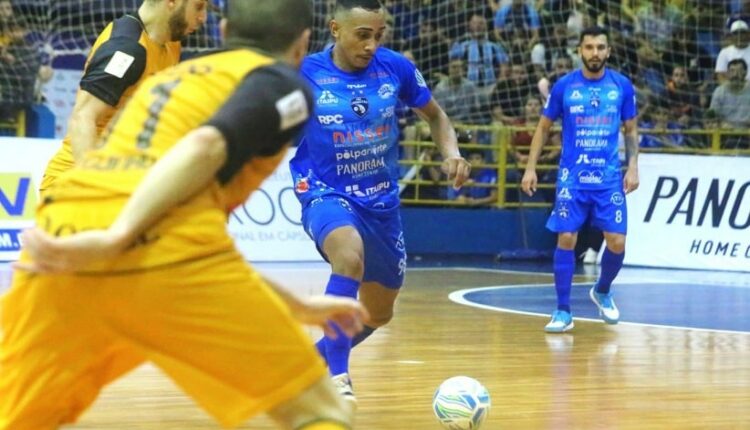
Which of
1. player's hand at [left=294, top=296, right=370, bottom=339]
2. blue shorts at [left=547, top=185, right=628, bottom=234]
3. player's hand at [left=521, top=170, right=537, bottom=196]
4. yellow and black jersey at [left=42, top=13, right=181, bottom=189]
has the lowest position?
blue shorts at [left=547, top=185, right=628, bottom=234]

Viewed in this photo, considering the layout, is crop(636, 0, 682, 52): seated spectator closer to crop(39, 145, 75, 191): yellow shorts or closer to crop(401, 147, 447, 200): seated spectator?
crop(401, 147, 447, 200): seated spectator

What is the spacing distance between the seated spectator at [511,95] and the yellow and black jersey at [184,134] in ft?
51.0

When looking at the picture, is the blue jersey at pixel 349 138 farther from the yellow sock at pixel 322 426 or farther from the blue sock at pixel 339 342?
the yellow sock at pixel 322 426

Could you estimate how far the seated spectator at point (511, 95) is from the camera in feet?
62.4

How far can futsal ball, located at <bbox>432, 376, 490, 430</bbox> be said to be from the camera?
6.22 m

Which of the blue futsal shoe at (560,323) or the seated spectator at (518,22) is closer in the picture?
the blue futsal shoe at (560,323)

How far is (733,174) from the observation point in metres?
17.0

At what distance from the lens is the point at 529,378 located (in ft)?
26.9

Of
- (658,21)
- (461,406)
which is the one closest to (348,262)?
(461,406)

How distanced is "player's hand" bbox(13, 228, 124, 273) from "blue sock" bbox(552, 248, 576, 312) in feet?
26.7

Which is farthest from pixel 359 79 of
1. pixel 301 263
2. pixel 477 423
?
pixel 301 263

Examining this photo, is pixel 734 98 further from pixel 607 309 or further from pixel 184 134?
pixel 184 134

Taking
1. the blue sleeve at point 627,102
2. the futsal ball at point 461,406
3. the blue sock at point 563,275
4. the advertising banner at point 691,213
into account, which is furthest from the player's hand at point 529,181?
the advertising banner at point 691,213

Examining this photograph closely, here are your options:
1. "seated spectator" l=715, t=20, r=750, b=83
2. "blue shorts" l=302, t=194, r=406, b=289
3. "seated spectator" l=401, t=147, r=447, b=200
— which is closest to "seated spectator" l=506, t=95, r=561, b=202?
"seated spectator" l=401, t=147, r=447, b=200
